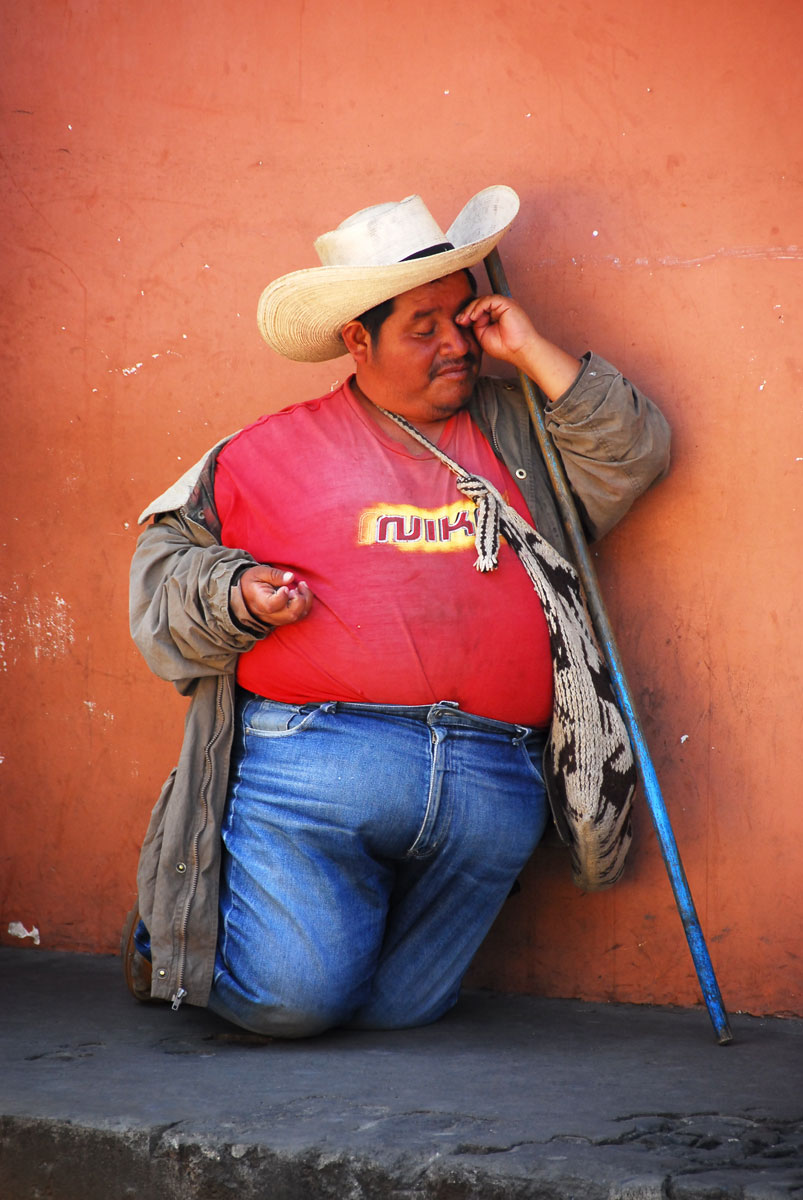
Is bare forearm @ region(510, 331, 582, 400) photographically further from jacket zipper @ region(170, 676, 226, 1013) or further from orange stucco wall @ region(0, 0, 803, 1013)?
jacket zipper @ region(170, 676, 226, 1013)

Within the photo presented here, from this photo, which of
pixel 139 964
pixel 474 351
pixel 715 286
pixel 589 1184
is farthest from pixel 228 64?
pixel 589 1184

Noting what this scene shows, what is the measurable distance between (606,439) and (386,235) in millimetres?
654

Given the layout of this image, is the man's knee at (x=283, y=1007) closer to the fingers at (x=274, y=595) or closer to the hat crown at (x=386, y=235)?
the fingers at (x=274, y=595)

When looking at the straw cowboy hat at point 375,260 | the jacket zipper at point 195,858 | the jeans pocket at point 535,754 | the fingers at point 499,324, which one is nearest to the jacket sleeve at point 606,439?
the fingers at point 499,324

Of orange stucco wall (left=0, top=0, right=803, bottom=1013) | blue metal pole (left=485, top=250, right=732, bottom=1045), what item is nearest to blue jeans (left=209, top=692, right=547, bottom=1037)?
blue metal pole (left=485, top=250, right=732, bottom=1045)

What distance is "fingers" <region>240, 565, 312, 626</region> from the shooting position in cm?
265

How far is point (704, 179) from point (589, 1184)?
2.10 m

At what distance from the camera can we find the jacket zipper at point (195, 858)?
273cm

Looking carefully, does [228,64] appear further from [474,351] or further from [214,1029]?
[214,1029]

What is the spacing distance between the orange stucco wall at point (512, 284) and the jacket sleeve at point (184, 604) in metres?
0.54

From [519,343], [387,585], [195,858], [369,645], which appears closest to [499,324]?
[519,343]

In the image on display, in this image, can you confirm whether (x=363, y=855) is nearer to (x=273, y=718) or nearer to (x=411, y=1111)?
(x=273, y=718)

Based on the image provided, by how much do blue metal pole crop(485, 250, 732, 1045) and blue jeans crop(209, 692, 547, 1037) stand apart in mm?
228

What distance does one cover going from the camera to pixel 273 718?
2814mm
